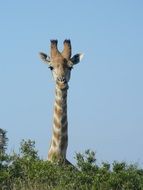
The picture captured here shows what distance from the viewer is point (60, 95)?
18.0 metres

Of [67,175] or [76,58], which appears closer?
[67,175]

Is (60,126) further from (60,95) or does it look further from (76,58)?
(76,58)

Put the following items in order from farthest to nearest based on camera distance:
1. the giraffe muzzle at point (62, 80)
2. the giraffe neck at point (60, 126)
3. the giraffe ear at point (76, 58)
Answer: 1. the giraffe ear at point (76, 58)
2. the giraffe muzzle at point (62, 80)
3. the giraffe neck at point (60, 126)

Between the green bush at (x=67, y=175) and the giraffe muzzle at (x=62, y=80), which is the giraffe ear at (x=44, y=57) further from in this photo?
the green bush at (x=67, y=175)

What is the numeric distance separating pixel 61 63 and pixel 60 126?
1547 millimetres

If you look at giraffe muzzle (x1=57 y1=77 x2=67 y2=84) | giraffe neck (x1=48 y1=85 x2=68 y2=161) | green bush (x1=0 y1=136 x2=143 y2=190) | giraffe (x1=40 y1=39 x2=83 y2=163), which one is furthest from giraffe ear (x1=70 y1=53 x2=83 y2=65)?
green bush (x1=0 y1=136 x2=143 y2=190)

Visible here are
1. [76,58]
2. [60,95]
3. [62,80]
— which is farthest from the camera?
[76,58]

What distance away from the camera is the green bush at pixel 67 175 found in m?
14.2

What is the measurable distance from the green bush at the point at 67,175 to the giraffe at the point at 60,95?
203 cm

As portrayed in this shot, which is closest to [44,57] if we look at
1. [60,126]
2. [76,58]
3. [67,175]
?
[76,58]

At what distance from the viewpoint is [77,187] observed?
14305mm

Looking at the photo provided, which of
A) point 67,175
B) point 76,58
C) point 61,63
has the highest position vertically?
point 76,58

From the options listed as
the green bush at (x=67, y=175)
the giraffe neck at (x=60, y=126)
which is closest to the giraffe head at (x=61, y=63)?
the giraffe neck at (x=60, y=126)

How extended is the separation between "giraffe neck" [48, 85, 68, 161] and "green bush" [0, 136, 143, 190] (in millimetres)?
2003
